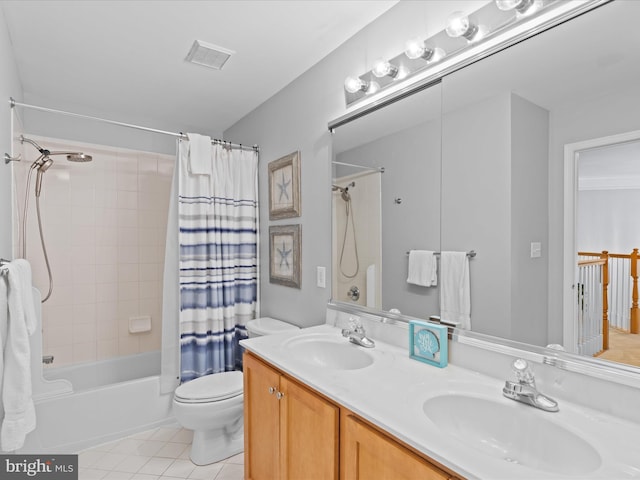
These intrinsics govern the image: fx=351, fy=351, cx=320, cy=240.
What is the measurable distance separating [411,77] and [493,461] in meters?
1.46

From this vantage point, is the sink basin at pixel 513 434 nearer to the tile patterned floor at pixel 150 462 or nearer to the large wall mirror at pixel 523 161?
the large wall mirror at pixel 523 161

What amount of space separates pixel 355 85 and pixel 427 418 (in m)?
1.53

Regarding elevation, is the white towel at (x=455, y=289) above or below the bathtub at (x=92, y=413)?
above

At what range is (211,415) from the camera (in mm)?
2014

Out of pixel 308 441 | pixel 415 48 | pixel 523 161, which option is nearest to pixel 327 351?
pixel 308 441

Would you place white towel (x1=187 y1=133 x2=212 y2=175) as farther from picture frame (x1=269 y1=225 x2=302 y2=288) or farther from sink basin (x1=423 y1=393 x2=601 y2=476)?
sink basin (x1=423 y1=393 x2=601 y2=476)

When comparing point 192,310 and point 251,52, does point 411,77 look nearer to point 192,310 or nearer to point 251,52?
point 251,52

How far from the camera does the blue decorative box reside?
1332 mm

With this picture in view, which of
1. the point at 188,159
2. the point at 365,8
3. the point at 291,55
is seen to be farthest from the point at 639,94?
the point at 188,159

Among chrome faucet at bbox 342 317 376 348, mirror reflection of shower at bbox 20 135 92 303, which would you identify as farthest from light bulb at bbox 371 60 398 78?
mirror reflection of shower at bbox 20 135 92 303

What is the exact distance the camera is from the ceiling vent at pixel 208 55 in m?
1.99

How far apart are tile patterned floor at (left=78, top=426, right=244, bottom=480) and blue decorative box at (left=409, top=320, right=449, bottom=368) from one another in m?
1.32

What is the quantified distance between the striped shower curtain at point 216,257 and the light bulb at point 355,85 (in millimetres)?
1187

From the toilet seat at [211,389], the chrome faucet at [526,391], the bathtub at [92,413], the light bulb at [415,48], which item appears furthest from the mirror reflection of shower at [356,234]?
the bathtub at [92,413]
